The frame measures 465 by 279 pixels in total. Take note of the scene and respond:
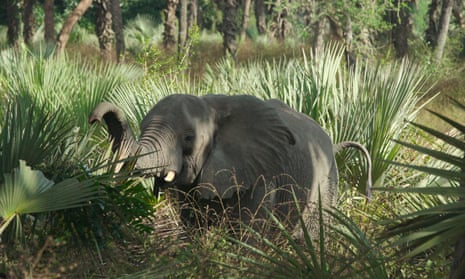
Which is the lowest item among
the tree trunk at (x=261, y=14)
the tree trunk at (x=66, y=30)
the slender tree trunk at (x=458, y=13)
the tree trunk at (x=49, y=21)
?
the tree trunk at (x=261, y=14)

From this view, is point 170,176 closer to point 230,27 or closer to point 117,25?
point 230,27

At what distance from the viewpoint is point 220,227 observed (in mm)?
6512

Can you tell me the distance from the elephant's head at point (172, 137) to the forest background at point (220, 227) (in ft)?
0.65

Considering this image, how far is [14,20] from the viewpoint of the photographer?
109 feet

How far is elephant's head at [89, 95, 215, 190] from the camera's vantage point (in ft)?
23.2

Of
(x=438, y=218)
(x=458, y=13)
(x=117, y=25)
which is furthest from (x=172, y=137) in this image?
(x=458, y=13)

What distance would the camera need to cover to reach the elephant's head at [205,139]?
281 inches

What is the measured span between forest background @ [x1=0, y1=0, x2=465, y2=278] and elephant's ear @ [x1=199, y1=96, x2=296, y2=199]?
1.89 feet

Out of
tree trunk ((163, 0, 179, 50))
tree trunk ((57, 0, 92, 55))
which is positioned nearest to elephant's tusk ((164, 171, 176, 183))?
tree trunk ((57, 0, 92, 55))

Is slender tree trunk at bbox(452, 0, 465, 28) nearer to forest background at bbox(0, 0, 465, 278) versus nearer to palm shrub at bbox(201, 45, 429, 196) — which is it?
forest background at bbox(0, 0, 465, 278)

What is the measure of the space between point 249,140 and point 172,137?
0.80 meters

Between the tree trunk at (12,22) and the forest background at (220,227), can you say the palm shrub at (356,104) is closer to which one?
the forest background at (220,227)

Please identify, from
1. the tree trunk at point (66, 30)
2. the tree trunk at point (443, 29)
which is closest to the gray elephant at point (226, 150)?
the tree trunk at point (66, 30)

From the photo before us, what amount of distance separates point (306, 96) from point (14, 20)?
2363cm
